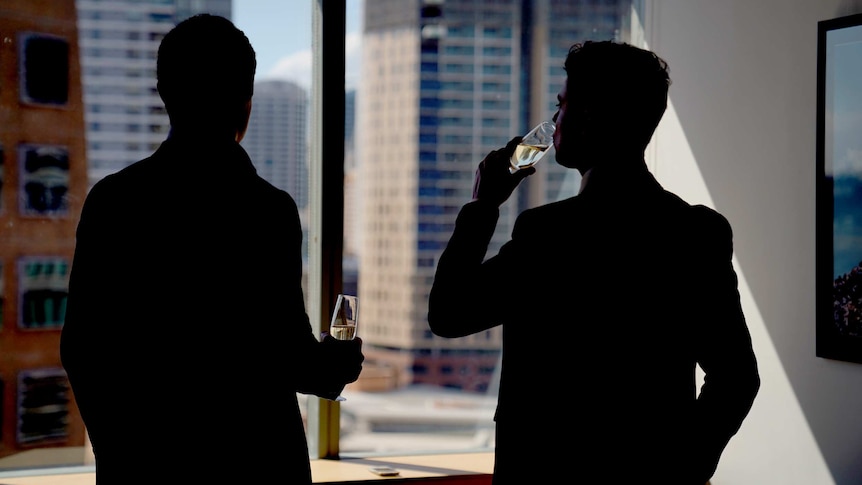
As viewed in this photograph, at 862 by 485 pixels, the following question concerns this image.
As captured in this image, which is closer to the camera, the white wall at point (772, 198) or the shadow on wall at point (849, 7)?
the shadow on wall at point (849, 7)

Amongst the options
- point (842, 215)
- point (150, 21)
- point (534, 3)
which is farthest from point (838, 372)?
point (150, 21)

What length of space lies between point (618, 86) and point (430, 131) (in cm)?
193

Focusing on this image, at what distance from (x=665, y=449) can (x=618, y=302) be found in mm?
253

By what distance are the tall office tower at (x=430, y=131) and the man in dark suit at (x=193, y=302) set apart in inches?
71.1

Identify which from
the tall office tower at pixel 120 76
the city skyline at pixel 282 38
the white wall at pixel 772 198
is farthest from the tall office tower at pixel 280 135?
the white wall at pixel 772 198

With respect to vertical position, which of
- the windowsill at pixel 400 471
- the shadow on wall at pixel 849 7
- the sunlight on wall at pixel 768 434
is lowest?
the windowsill at pixel 400 471

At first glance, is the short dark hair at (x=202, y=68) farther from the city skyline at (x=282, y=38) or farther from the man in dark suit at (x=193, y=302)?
the city skyline at (x=282, y=38)

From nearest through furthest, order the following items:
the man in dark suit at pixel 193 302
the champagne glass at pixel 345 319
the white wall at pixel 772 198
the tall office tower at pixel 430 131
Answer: the man in dark suit at pixel 193 302 → the champagne glass at pixel 345 319 → the white wall at pixel 772 198 → the tall office tower at pixel 430 131

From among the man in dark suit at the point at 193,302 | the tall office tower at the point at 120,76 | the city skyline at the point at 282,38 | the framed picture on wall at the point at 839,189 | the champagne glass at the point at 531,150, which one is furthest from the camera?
the city skyline at the point at 282,38

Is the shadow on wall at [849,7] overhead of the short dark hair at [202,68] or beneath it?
overhead

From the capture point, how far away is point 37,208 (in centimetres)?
287

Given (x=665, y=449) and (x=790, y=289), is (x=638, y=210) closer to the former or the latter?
(x=665, y=449)

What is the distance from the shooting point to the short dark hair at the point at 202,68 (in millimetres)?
1349

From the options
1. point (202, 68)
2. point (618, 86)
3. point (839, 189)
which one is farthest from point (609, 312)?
point (839, 189)
